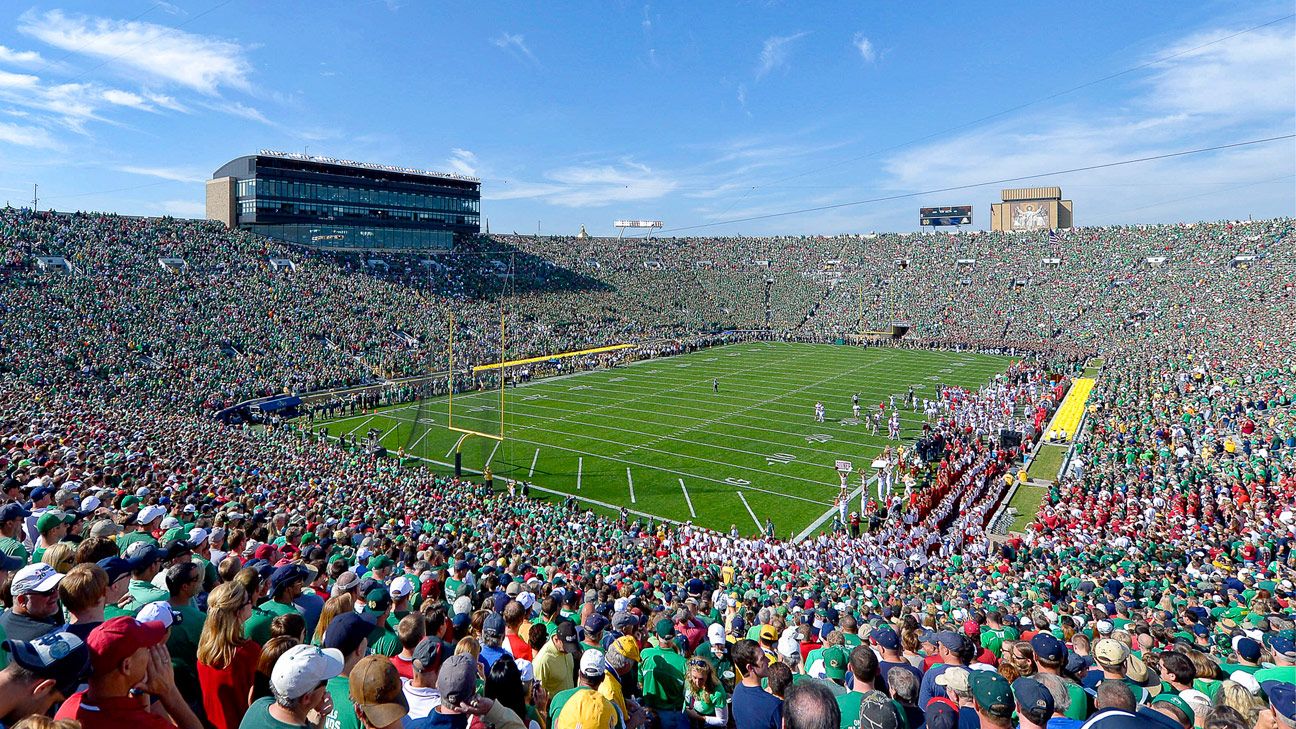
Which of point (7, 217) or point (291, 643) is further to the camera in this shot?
point (7, 217)

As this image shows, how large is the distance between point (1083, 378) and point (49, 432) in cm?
4091

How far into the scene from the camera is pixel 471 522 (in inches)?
548

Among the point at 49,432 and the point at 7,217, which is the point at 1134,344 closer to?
the point at 49,432

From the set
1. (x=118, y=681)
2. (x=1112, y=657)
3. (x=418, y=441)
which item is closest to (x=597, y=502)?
(x=418, y=441)

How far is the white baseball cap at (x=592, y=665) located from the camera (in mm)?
3562

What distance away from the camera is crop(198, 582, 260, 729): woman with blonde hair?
132 inches

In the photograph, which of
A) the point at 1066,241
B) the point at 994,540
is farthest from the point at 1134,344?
the point at 994,540

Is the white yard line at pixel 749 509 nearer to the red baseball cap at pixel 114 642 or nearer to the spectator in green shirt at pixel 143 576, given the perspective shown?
the spectator in green shirt at pixel 143 576

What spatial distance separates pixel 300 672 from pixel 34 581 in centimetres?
166

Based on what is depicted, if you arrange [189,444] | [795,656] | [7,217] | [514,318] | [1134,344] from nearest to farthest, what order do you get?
[795,656] < [189,444] < [7,217] < [1134,344] < [514,318]

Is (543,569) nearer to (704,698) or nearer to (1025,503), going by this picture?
(704,698)

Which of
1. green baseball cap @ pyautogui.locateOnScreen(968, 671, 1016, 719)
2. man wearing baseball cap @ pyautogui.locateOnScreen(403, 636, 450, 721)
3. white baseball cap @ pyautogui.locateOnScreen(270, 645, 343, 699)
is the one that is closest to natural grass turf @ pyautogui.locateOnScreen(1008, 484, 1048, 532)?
green baseball cap @ pyautogui.locateOnScreen(968, 671, 1016, 719)

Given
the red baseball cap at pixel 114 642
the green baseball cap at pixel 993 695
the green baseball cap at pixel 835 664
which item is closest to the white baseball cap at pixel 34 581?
the red baseball cap at pixel 114 642

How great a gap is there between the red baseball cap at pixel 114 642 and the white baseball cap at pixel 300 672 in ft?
1.64
